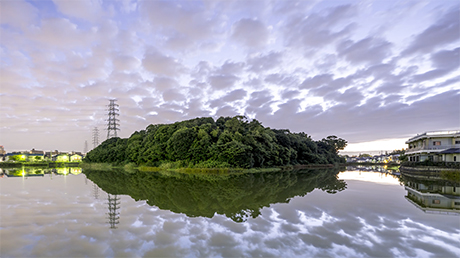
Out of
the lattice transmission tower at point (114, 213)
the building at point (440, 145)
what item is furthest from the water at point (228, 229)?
the building at point (440, 145)

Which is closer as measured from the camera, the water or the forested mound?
the water

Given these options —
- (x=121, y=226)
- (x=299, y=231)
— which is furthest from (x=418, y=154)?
(x=121, y=226)

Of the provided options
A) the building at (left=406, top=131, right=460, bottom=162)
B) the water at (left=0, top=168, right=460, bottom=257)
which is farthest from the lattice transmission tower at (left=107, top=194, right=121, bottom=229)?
the building at (left=406, top=131, right=460, bottom=162)

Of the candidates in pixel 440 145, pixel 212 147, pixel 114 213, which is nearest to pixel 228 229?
pixel 114 213

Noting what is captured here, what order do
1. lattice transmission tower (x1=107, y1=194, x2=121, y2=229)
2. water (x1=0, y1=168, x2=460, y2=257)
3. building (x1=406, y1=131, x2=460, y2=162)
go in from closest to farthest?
water (x1=0, y1=168, x2=460, y2=257), lattice transmission tower (x1=107, y1=194, x2=121, y2=229), building (x1=406, y1=131, x2=460, y2=162)

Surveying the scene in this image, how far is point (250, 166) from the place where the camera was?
3381 cm

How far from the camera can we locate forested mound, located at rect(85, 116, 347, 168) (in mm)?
33438

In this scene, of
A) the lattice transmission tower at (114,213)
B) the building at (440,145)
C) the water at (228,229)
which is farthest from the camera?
the building at (440,145)

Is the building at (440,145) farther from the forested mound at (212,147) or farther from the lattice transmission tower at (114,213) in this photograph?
the lattice transmission tower at (114,213)

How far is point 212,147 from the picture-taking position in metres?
33.9

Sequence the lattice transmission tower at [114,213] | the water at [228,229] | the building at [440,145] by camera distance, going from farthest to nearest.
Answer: the building at [440,145] < the lattice transmission tower at [114,213] < the water at [228,229]

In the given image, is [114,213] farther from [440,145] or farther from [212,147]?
[440,145]

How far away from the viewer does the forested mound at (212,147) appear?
33438 millimetres

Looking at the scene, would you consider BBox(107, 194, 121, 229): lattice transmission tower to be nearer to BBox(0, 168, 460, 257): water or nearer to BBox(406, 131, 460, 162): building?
BBox(0, 168, 460, 257): water
